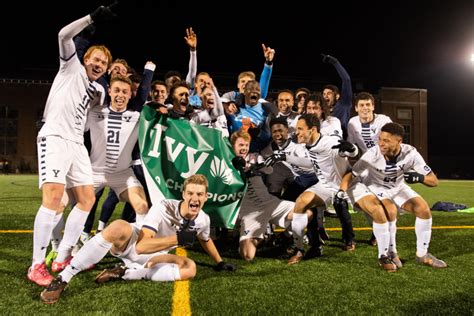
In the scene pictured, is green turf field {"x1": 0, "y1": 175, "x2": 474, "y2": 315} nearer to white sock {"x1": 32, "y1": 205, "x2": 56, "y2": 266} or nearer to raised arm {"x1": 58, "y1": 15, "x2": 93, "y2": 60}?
white sock {"x1": 32, "y1": 205, "x2": 56, "y2": 266}

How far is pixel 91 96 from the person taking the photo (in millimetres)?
3840

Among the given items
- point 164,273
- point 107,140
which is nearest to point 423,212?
point 164,273

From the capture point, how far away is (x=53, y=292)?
2812 mm

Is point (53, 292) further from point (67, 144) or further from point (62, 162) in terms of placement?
point (67, 144)

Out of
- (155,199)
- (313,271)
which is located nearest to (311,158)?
(313,271)

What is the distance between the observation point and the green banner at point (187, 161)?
429 centimetres

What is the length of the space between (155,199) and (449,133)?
192 ft

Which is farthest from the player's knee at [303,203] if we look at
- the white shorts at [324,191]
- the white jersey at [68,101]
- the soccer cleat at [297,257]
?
the white jersey at [68,101]

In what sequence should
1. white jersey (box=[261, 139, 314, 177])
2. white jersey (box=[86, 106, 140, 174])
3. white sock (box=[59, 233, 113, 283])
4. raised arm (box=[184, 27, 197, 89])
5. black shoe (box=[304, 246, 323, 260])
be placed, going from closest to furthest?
white sock (box=[59, 233, 113, 283]) < white jersey (box=[86, 106, 140, 174]) < black shoe (box=[304, 246, 323, 260]) < white jersey (box=[261, 139, 314, 177]) < raised arm (box=[184, 27, 197, 89])

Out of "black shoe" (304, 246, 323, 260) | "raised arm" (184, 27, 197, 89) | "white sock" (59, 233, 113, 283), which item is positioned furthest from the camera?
"raised arm" (184, 27, 197, 89)

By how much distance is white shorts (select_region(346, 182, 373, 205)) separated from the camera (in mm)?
4305

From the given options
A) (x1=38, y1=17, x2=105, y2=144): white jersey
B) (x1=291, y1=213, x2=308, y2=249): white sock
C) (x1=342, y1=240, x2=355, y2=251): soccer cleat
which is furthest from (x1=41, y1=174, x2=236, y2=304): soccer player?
(x1=342, y1=240, x2=355, y2=251): soccer cleat

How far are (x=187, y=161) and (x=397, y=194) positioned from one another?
93.5 inches

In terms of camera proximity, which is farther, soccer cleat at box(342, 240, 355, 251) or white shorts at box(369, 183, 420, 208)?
soccer cleat at box(342, 240, 355, 251)
